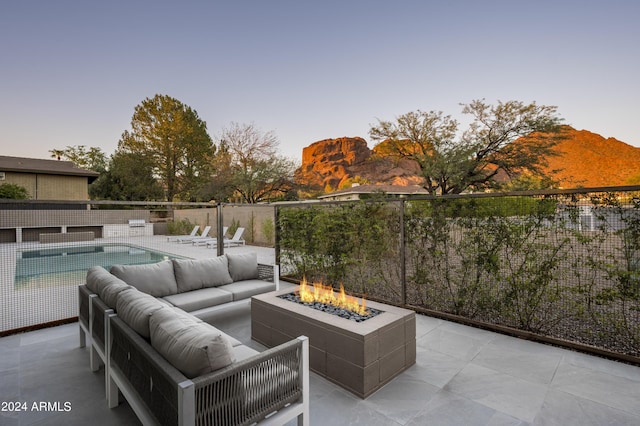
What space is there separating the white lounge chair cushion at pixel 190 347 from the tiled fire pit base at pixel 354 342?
1.13m

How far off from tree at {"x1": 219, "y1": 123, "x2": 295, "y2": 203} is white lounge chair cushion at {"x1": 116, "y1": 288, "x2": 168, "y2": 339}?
55.2ft

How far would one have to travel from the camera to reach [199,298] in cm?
361

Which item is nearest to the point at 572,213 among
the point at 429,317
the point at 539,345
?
the point at 539,345

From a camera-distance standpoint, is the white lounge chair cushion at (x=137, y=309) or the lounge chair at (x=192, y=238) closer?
the white lounge chair cushion at (x=137, y=309)

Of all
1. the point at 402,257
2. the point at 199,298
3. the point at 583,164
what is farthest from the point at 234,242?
the point at 583,164

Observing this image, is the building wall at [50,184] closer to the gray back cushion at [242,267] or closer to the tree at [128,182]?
the tree at [128,182]

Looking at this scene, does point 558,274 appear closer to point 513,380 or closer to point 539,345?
point 539,345

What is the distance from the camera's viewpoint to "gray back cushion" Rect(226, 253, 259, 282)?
14.6 feet

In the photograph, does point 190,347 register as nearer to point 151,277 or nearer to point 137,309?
point 137,309

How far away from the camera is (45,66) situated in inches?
349

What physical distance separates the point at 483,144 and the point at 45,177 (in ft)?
81.5

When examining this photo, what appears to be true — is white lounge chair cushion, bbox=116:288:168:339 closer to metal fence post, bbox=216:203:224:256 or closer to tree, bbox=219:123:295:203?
metal fence post, bbox=216:203:224:256

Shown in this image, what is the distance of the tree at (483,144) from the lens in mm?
16078

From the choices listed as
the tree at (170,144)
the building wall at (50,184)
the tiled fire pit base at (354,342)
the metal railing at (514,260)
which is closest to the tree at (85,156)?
the tree at (170,144)
